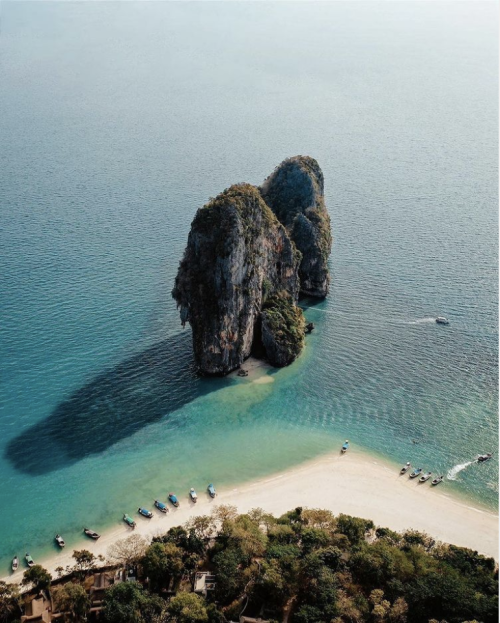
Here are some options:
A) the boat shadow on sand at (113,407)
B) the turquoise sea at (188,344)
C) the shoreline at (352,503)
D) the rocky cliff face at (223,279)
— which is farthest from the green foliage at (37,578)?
the rocky cliff face at (223,279)

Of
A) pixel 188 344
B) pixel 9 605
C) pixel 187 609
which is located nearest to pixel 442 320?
pixel 188 344

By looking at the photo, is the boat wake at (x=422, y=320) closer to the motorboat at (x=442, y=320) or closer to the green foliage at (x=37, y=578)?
the motorboat at (x=442, y=320)

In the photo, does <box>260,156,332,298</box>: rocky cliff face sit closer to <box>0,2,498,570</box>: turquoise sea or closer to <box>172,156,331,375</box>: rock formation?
<box>0,2,498,570</box>: turquoise sea

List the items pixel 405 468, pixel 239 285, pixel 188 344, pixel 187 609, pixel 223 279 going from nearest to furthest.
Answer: pixel 187 609 < pixel 405 468 < pixel 223 279 < pixel 239 285 < pixel 188 344

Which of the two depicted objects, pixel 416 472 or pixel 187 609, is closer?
pixel 187 609

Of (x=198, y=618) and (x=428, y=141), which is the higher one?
(x=428, y=141)

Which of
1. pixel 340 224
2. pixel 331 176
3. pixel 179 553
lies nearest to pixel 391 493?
pixel 179 553

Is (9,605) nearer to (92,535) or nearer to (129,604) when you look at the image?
(129,604)

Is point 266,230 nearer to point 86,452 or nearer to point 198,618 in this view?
point 86,452
